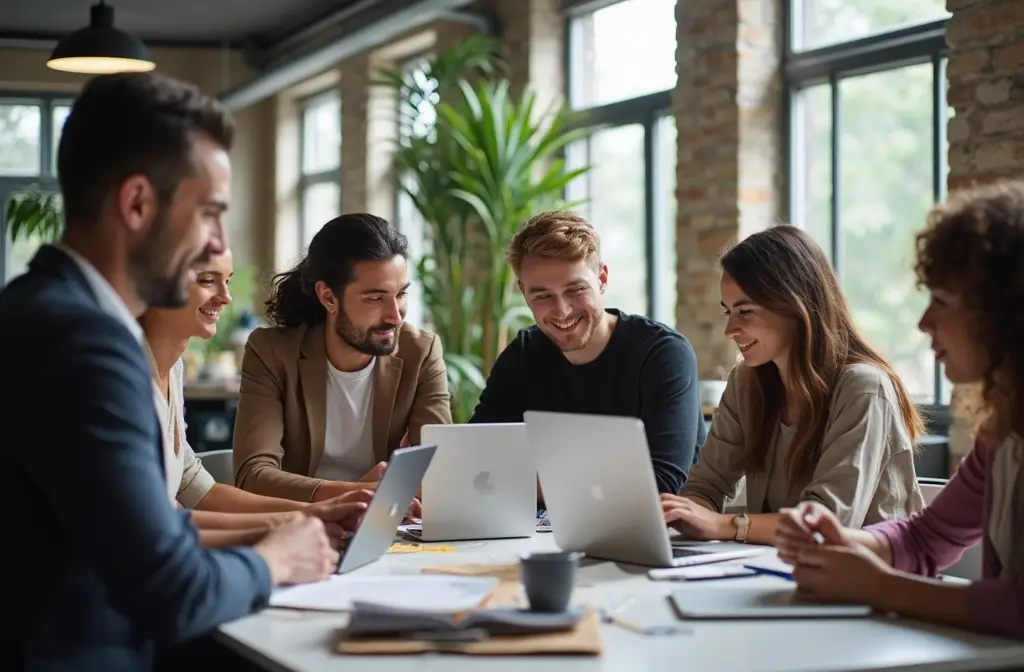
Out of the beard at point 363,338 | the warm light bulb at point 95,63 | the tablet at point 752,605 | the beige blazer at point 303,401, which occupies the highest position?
the warm light bulb at point 95,63

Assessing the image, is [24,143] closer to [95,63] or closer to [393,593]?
[95,63]

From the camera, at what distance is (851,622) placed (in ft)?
5.88

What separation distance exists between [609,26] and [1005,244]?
18.2 feet

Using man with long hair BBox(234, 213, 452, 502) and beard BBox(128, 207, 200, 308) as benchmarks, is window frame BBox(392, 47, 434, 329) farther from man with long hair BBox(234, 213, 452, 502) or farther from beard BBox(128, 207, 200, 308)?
beard BBox(128, 207, 200, 308)

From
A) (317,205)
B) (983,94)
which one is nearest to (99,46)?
(983,94)

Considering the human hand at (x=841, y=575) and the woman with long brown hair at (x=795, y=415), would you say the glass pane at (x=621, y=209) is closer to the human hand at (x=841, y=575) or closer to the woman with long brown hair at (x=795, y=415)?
the woman with long brown hair at (x=795, y=415)

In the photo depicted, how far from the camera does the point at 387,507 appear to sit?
224 cm

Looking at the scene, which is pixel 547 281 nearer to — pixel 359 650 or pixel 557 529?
pixel 557 529

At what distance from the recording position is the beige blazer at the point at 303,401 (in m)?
3.10

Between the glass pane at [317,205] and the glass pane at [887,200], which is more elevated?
the glass pane at [317,205]

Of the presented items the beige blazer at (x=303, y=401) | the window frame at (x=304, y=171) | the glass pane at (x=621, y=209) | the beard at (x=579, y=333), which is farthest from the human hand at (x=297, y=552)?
the window frame at (x=304, y=171)

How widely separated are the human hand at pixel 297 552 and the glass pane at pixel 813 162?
4.12 m

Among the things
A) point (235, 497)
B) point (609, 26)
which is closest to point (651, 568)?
point (235, 497)

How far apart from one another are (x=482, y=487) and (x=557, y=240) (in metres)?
0.77
